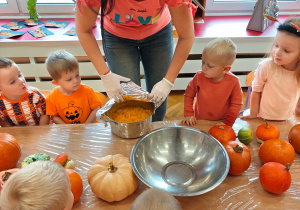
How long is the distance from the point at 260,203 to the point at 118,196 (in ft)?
1.62

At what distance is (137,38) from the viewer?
138cm

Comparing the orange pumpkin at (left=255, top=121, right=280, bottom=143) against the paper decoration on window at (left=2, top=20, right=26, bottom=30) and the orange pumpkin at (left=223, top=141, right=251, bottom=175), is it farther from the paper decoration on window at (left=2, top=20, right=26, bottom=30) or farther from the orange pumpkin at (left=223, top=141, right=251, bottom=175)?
the paper decoration on window at (left=2, top=20, right=26, bottom=30)

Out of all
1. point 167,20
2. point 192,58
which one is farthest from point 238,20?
point 167,20

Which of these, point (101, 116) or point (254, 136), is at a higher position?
point (101, 116)

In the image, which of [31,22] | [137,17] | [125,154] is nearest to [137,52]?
[137,17]

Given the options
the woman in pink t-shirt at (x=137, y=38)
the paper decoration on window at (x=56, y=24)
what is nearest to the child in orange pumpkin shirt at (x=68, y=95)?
the woman in pink t-shirt at (x=137, y=38)

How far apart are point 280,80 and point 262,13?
114 cm

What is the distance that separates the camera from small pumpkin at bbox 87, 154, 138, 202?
0.83 metres

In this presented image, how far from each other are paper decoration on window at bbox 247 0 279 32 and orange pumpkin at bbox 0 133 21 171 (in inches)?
85.2

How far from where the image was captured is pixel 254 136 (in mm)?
1146

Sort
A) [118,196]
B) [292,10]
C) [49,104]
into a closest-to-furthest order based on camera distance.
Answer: [118,196], [49,104], [292,10]

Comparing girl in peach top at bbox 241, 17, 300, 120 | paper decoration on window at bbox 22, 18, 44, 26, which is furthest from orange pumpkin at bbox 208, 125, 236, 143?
paper decoration on window at bbox 22, 18, 44, 26

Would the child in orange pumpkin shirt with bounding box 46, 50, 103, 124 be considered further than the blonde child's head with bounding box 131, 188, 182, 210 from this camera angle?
Yes

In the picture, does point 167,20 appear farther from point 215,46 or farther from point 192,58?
Result: point 192,58
